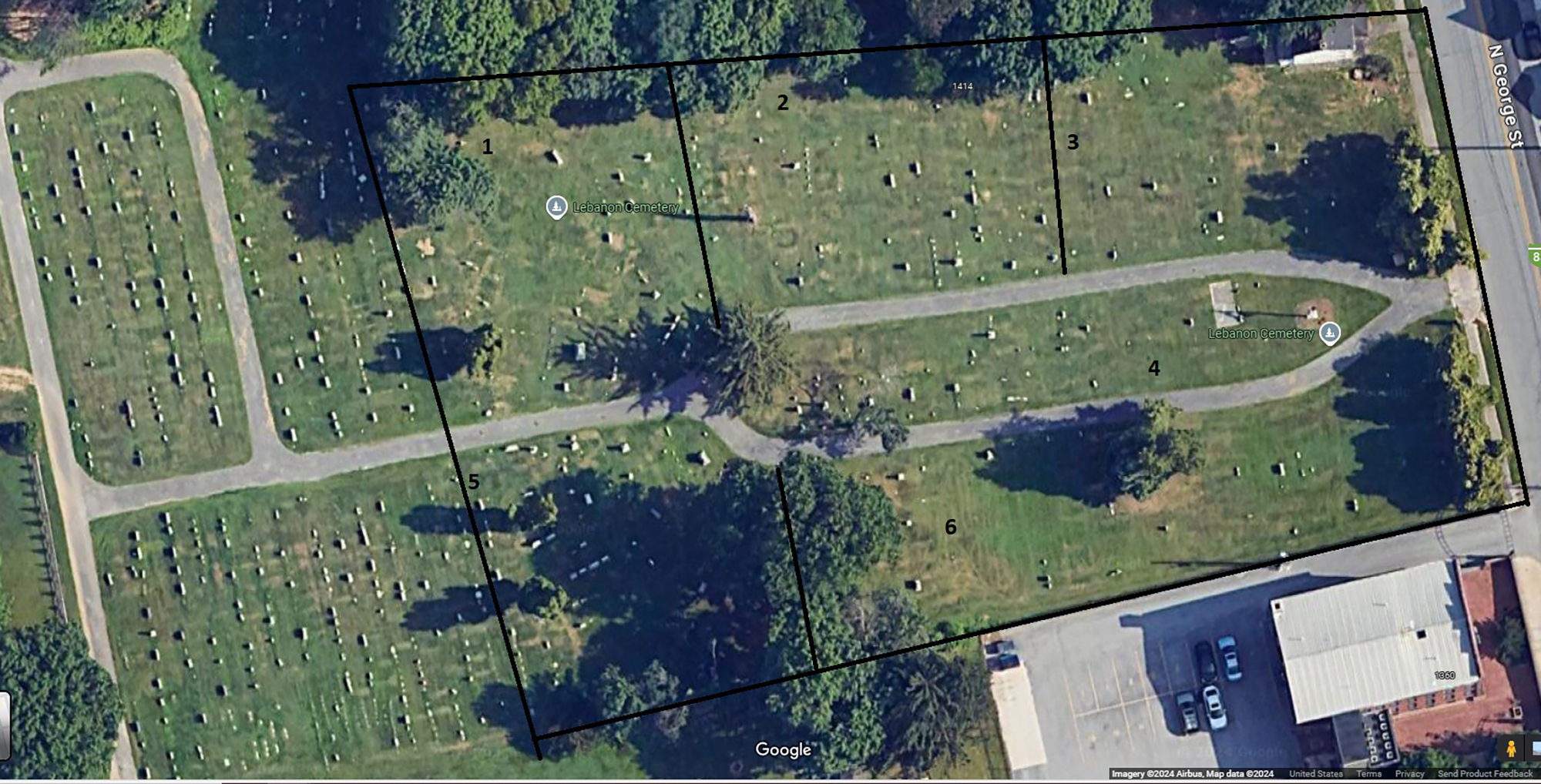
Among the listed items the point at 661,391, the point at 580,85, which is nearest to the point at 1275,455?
the point at 661,391

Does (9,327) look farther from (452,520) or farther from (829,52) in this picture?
(829,52)

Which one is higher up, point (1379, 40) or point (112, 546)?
point (1379, 40)

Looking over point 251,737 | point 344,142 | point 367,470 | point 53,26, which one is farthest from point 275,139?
point 251,737

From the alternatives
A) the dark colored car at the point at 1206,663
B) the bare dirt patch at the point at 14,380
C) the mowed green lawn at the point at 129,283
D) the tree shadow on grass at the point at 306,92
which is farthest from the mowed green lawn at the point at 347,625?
the dark colored car at the point at 1206,663

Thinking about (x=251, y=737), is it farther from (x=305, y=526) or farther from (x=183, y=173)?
(x=183, y=173)

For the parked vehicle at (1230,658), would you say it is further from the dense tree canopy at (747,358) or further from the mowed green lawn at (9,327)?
the mowed green lawn at (9,327)

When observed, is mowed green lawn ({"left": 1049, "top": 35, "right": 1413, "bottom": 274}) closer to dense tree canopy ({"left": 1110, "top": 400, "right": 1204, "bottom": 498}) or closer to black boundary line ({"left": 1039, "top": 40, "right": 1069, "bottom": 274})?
black boundary line ({"left": 1039, "top": 40, "right": 1069, "bottom": 274})

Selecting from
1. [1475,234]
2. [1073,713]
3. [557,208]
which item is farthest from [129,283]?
[1475,234]

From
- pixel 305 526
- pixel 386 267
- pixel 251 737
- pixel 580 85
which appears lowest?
pixel 251 737
